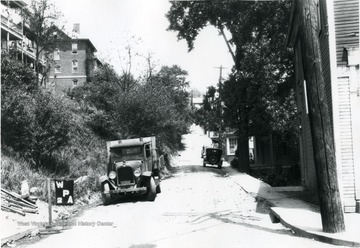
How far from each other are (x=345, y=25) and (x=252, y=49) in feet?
60.9

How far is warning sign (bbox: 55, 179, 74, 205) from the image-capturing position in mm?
11016

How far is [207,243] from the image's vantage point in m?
8.45

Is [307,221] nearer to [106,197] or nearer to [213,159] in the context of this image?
[106,197]

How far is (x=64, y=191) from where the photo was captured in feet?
36.4

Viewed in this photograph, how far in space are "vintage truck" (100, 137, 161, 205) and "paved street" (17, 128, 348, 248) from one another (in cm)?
49

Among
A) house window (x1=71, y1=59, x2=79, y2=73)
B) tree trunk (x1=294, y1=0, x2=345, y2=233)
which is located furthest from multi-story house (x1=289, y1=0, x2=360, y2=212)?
house window (x1=71, y1=59, x2=79, y2=73)

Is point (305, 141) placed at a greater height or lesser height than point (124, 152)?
greater

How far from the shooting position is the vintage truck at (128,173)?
53.6 ft

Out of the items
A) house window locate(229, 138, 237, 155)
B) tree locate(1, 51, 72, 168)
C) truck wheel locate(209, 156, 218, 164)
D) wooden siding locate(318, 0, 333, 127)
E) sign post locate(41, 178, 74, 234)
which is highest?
wooden siding locate(318, 0, 333, 127)

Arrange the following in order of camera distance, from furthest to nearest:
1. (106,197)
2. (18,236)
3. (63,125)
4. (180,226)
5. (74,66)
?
(74,66) → (63,125) → (106,197) → (180,226) → (18,236)

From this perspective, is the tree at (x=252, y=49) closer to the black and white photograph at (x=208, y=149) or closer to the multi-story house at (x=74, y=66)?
the black and white photograph at (x=208, y=149)

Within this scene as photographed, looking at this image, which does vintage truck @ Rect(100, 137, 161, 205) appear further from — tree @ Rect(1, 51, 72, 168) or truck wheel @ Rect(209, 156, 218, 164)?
truck wheel @ Rect(209, 156, 218, 164)

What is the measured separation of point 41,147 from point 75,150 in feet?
19.8

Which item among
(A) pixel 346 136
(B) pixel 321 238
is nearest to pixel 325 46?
(A) pixel 346 136
